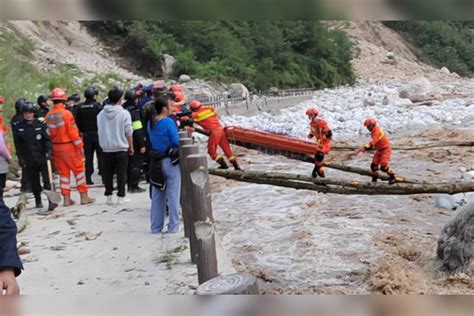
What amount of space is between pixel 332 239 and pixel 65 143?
11.1 feet

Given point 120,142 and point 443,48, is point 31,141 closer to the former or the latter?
point 120,142

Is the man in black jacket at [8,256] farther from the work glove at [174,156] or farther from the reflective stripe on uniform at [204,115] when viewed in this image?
the reflective stripe on uniform at [204,115]

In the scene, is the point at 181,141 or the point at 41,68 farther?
the point at 41,68

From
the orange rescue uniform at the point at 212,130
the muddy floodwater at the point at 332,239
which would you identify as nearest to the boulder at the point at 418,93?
the muddy floodwater at the point at 332,239

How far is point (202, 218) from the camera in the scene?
153 inches

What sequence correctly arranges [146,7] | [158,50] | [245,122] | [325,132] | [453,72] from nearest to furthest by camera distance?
[146,7] < [325,132] < [245,122] < [158,50] < [453,72]

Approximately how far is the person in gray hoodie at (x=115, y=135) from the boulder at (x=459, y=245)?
12.2 ft

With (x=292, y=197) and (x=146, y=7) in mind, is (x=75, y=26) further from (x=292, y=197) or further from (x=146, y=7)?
(x=146, y=7)

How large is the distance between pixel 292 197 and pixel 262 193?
56cm

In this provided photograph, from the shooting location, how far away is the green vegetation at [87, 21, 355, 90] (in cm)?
2777

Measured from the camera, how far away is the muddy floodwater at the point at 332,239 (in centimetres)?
450

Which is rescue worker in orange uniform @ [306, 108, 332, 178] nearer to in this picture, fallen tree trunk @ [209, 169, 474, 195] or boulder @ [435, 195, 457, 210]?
boulder @ [435, 195, 457, 210]

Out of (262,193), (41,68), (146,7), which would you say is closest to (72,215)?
(262,193)

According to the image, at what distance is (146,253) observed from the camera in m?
4.91
